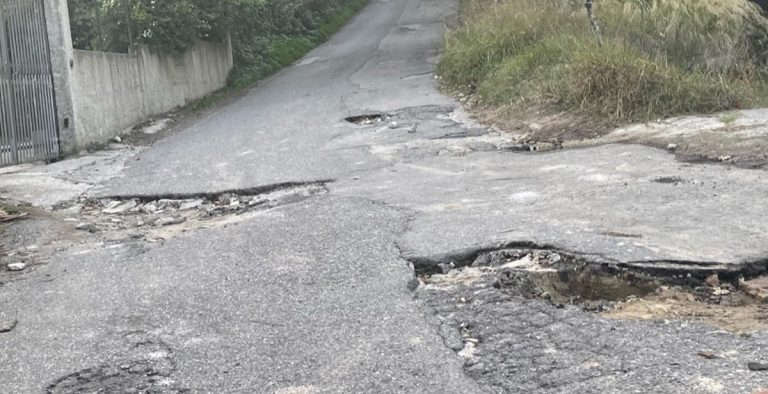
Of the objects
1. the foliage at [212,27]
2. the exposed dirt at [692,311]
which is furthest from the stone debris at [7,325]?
the foliage at [212,27]

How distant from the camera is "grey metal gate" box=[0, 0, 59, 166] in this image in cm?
942

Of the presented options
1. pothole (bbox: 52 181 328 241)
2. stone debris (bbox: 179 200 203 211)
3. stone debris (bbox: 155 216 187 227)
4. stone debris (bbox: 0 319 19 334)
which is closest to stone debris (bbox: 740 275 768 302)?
pothole (bbox: 52 181 328 241)

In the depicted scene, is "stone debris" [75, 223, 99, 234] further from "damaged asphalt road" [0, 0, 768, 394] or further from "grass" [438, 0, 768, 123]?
"grass" [438, 0, 768, 123]

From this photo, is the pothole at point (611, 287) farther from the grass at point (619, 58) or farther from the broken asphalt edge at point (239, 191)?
the grass at point (619, 58)

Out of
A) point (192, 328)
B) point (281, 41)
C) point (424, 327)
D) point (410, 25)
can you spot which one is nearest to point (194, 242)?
point (192, 328)

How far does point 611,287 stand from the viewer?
4.14m

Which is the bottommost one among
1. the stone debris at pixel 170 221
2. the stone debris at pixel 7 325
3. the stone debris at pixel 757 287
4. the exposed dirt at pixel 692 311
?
the stone debris at pixel 7 325

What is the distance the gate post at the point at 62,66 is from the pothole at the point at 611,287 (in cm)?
791

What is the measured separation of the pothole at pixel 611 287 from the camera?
3.70m

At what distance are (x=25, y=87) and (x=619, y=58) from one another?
26.4 feet

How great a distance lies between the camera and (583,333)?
11.5 feet

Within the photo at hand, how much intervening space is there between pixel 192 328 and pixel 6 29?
7.30 meters

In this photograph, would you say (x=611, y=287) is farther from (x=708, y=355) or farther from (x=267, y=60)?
(x=267, y=60)

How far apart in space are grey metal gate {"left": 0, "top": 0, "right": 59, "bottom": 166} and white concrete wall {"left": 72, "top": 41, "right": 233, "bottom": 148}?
52 centimetres
